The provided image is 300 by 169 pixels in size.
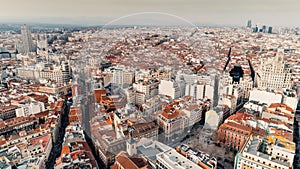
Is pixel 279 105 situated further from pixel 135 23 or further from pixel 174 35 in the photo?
pixel 135 23

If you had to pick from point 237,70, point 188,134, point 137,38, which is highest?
point 137,38

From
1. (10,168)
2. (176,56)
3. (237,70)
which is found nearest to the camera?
A: (10,168)

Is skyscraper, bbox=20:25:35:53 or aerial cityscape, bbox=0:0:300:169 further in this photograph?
skyscraper, bbox=20:25:35:53

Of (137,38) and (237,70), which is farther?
(237,70)

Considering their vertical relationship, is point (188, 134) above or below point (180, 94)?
below

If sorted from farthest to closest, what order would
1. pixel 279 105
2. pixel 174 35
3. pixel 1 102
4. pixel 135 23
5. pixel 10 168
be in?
pixel 1 102, pixel 279 105, pixel 174 35, pixel 135 23, pixel 10 168

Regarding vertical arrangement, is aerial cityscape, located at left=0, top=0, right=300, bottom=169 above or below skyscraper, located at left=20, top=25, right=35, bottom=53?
below

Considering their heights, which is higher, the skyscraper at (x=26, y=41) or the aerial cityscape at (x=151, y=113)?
the skyscraper at (x=26, y=41)

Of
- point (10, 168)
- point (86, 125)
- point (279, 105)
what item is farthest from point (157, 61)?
point (10, 168)

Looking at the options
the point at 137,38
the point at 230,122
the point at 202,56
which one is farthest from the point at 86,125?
the point at 202,56

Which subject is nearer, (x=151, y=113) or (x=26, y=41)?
(x=151, y=113)

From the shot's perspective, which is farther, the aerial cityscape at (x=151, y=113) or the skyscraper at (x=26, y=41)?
the skyscraper at (x=26, y=41)
